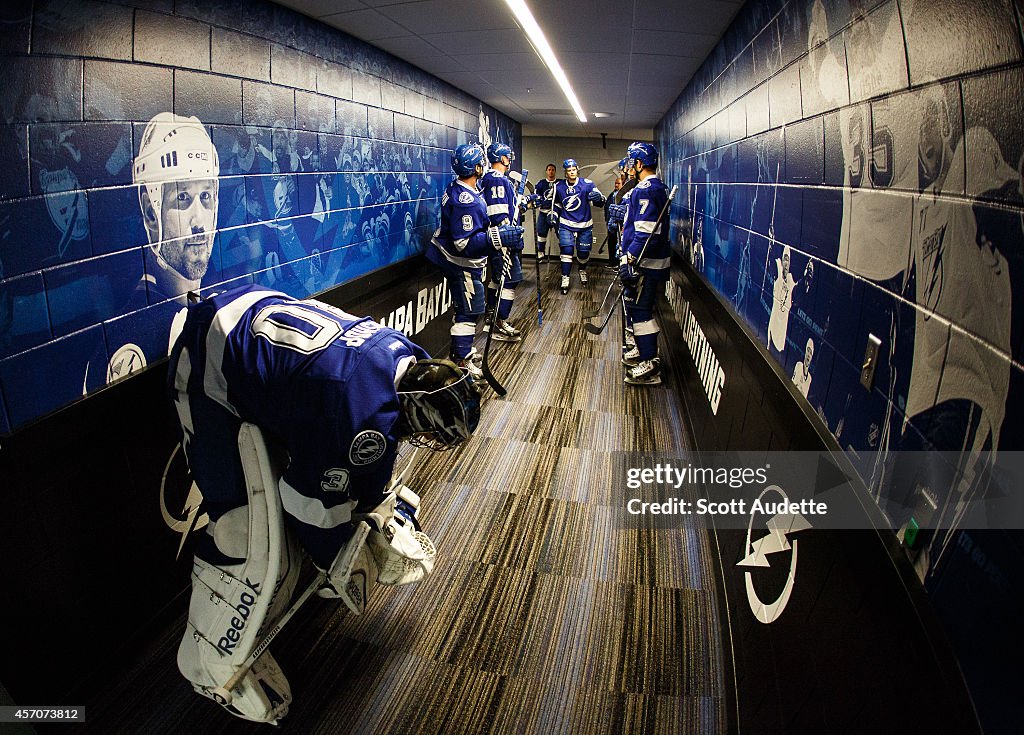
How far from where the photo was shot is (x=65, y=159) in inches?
63.1

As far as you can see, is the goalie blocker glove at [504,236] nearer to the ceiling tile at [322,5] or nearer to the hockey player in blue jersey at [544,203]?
the ceiling tile at [322,5]

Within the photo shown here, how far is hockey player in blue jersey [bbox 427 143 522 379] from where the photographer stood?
4.38 m

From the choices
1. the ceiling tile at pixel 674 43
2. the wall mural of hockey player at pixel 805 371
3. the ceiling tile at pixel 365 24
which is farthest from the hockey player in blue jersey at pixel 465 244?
the wall mural of hockey player at pixel 805 371

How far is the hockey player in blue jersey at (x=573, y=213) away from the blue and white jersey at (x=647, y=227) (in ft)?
11.1

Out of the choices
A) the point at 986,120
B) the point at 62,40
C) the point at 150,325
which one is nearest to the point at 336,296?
the point at 150,325

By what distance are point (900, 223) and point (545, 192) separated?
8037 mm

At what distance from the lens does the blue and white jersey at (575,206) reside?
7.52m

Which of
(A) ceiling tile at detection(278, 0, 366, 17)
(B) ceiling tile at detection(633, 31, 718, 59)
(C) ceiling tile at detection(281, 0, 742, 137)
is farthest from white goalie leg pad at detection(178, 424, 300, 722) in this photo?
(B) ceiling tile at detection(633, 31, 718, 59)

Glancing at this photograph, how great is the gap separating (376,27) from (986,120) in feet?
10.0

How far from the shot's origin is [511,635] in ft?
6.70

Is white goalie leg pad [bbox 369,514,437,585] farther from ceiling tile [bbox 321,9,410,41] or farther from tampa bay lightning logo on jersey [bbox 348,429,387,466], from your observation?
ceiling tile [bbox 321,9,410,41]

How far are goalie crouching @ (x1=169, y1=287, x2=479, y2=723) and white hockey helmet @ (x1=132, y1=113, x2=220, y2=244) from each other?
0.66 meters

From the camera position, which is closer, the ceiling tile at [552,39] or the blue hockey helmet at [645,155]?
the ceiling tile at [552,39]

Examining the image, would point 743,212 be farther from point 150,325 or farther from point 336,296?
point 150,325
